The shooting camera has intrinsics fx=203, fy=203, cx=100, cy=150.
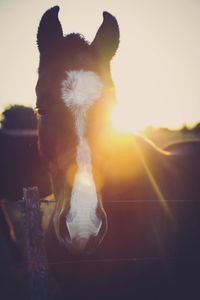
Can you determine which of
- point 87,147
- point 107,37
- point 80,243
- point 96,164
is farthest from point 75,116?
point 107,37

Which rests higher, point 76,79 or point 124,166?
point 76,79

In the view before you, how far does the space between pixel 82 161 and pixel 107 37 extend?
140 centimetres

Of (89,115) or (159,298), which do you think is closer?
(89,115)

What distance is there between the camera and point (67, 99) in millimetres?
1606

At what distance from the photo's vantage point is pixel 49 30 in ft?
6.64

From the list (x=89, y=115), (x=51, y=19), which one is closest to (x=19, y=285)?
(x=89, y=115)

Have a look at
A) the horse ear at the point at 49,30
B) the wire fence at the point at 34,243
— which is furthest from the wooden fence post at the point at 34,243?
the horse ear at the point at 49,30

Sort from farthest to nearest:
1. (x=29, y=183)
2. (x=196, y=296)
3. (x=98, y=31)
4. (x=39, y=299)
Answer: (x=29, y=183) < (x=196, y=296) < (x=98, y=31) < (x=39, y=299)

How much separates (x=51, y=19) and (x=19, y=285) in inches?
159

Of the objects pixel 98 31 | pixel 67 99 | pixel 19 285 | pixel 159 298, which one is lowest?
pixel 19 285

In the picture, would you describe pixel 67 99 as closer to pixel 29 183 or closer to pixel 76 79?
pixel 76 79

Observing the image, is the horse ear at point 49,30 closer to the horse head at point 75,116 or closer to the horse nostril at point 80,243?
the horse head at point 75,116

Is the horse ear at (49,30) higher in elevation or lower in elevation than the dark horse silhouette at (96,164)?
higher

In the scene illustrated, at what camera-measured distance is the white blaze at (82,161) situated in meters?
→ 1.30
